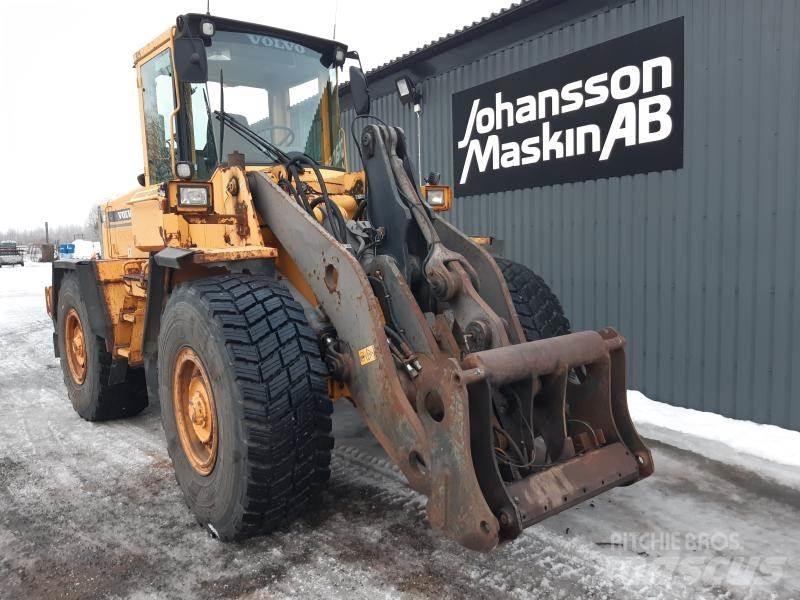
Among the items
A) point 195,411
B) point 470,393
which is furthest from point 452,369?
point 195,411

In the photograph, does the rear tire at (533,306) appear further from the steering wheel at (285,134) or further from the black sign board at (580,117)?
the black sign board at (580,117)

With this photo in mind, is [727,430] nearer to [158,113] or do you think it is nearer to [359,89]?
[359,89]

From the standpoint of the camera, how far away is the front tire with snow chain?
9.92ft

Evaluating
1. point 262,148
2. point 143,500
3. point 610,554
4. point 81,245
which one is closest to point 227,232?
point 262,148

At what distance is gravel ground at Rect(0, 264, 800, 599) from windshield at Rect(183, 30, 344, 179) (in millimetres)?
2163

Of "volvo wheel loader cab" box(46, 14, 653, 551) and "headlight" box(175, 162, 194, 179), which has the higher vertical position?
"headlight" box(175, 162, 194, 179)

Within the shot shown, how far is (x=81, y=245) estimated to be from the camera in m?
34.2

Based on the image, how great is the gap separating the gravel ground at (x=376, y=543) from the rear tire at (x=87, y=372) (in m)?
0.86

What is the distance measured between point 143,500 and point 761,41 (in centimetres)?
547

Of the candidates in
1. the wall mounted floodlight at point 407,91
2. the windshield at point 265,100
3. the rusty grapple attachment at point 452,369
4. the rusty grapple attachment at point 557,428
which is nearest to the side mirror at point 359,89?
the windshield at point 265,100

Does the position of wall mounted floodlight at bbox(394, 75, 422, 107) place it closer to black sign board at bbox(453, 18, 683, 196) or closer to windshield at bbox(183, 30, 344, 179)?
black sign board at bbox(453, 18, 683, 196)

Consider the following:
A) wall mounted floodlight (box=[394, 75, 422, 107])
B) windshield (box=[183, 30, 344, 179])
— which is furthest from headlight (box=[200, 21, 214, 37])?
wall mounted floodlight (box=[394, 75, 422, 107])

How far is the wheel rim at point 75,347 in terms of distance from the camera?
5.81 meters

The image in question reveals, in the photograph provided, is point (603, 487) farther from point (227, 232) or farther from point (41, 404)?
point (41, 404)
